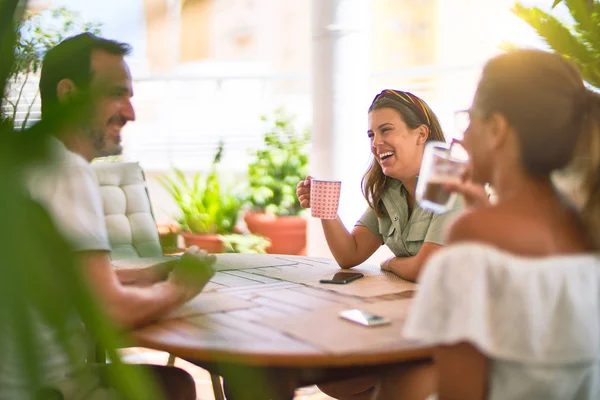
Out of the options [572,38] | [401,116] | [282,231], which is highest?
[572,38]

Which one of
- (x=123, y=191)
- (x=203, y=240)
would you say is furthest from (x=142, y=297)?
(x=203, y=240)

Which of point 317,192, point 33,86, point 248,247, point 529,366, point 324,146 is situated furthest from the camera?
point 248,247

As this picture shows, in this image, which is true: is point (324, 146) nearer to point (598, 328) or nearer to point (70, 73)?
point (598, 328)

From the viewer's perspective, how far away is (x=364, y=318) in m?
1.35

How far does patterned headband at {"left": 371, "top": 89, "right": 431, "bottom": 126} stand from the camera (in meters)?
2.12

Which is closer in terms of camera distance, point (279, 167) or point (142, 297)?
point (142, 297)

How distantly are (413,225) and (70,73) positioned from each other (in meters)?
1.82

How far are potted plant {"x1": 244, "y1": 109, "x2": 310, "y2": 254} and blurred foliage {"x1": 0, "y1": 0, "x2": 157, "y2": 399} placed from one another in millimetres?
4660

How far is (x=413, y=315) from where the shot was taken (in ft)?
3.36

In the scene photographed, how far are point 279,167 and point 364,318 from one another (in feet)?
13.0

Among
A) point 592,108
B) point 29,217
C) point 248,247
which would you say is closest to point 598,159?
point 592,108

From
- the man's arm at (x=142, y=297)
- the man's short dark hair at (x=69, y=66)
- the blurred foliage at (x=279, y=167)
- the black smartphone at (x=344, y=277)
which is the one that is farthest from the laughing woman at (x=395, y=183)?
the blurred foliage at (x=279, y=167)

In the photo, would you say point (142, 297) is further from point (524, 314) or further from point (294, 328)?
point (524, 314)

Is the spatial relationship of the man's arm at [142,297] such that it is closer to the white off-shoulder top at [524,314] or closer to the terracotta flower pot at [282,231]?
the white off-shoulder top at [524,314]
